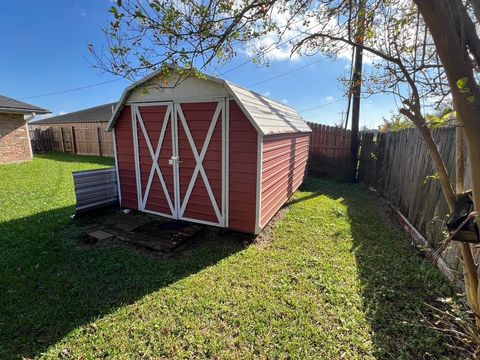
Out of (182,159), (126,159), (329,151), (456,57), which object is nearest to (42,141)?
(126,159)

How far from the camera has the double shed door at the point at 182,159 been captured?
14.7 feet

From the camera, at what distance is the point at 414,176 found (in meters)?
4.74

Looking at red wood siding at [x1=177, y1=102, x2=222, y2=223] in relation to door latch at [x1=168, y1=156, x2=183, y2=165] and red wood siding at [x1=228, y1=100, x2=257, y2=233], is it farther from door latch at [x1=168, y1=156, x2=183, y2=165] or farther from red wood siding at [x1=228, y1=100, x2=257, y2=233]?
red wood siding at [x1=228, y1=100, x2=257, y2=233]

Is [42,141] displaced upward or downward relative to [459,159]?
downward

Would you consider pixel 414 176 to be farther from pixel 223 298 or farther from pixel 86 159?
pixel 86 159

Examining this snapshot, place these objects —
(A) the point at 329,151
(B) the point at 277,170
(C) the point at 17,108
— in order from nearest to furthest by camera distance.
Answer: (B) the point at 277,170 → (A) the point at 329,151 → (C) the point at 17,108

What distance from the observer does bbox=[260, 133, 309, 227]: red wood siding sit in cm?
446

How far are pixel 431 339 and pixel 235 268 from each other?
228 cm

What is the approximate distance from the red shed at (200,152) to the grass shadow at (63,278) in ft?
2.69

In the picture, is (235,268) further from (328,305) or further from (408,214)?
(408,214)

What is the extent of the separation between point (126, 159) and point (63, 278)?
299 cm

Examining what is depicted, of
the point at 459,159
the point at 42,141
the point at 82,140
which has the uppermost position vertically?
the point at 459,159

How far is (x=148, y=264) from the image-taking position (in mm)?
3604

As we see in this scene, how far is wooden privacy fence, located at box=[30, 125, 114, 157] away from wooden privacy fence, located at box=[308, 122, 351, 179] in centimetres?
1233
